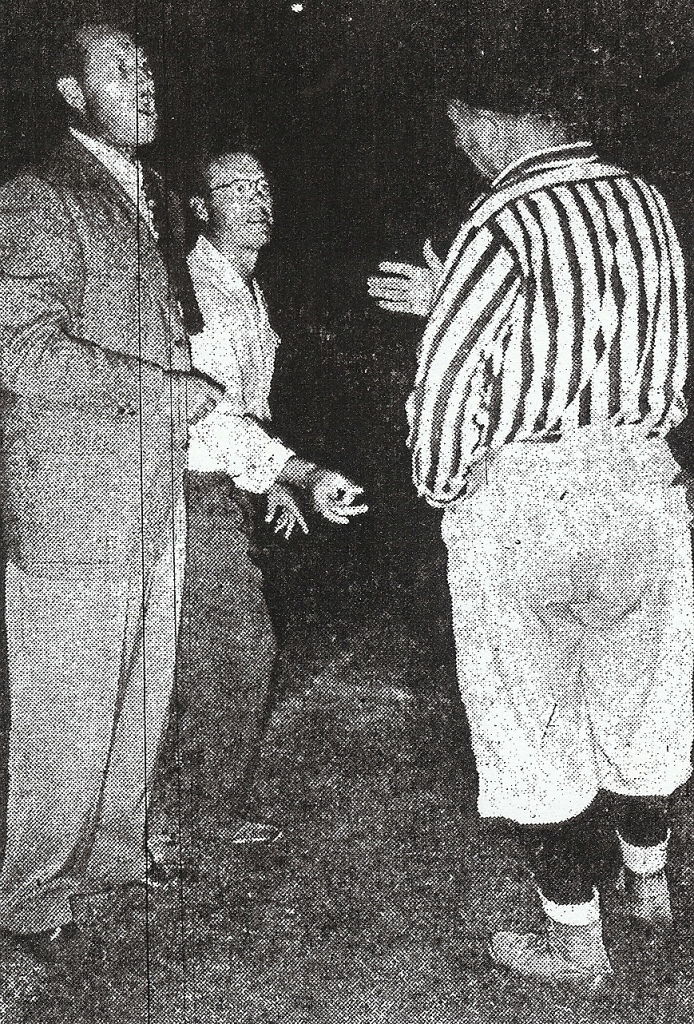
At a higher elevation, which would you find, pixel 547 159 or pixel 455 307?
pixel 547 159

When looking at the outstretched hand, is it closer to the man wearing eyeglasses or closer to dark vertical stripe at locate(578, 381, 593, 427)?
the man wearing eyeglasses

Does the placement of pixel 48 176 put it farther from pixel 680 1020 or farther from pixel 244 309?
pixel 680 1020

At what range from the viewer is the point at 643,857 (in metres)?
4.42

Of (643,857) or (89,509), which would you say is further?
(643,857)

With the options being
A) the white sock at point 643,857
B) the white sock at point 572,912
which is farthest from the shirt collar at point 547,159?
the white sock at point 572,912

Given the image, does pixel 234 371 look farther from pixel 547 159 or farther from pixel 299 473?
pixel 547 159

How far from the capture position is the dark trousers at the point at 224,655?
437cm

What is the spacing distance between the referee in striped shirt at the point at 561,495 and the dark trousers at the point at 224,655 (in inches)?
24.3

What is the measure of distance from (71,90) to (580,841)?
2870mm

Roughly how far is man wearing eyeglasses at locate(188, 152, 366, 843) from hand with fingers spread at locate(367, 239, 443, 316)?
37 centimetres

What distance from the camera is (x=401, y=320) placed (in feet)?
14.4

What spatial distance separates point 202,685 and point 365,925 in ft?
3.03

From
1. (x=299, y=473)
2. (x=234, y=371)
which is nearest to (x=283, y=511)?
(x=299, y=473)

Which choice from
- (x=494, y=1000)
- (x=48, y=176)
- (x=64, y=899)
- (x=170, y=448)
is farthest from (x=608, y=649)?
(x=48, y=176)
